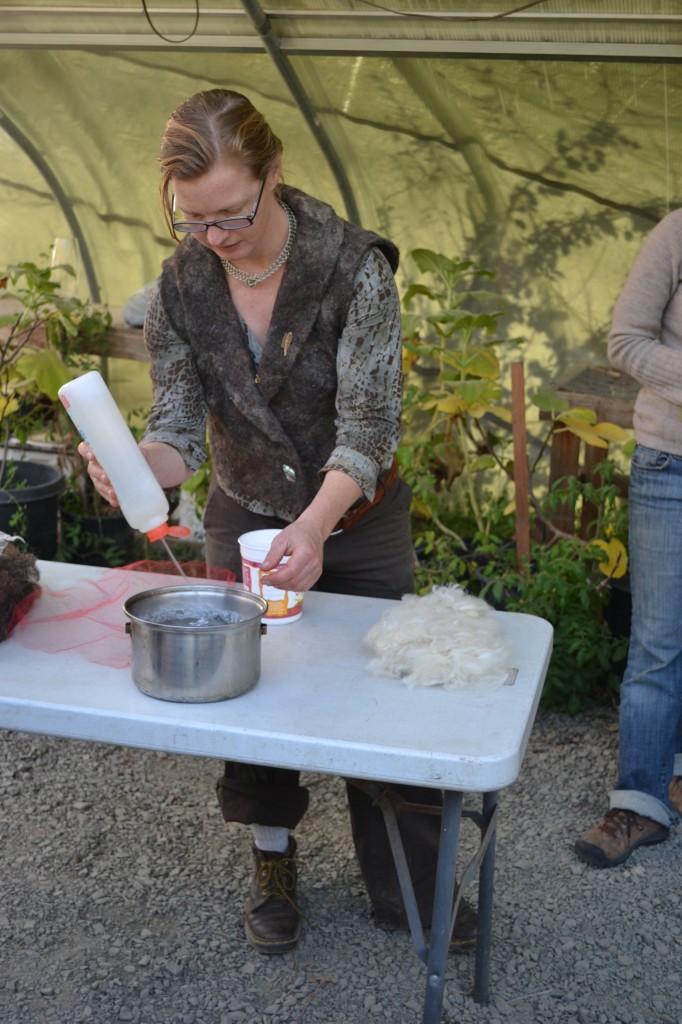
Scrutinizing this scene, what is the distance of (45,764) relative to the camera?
3426 mm

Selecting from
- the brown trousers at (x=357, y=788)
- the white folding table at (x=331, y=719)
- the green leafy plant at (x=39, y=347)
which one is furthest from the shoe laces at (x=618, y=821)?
the green leafy plant at (x=39, y=347)

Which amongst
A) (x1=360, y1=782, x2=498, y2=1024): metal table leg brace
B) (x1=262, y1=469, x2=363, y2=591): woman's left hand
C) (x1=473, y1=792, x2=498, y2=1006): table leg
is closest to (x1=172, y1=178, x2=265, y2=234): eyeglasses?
(x1=262, y1=469, x2=363, y2=591): woman's left hand

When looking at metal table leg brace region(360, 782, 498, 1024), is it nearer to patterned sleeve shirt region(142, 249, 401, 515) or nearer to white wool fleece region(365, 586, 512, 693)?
white wool fleece region(365, 586, 512, 693)

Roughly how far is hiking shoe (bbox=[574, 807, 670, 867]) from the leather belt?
1189mm

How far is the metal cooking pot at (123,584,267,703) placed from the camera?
1714 mm

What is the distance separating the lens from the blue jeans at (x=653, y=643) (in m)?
2.84

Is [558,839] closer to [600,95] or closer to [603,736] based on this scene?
[603,736]

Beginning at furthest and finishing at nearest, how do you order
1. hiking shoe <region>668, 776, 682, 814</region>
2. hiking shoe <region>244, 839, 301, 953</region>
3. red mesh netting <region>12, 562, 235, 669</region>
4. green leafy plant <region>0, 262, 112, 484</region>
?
1. green leafy plant <region>0, 262, 112, 484</region>
2. hiking shoe <region>668, 776, 682, 814</region>
3. hiking shoe <region>244, 839, 301, 953</region>
4. red mesh netting <region>12, 562, 235, 669</region>

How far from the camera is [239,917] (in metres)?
2.66

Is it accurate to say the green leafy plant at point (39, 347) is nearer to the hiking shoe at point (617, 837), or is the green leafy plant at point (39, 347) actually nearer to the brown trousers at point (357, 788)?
the brown trousers at point (357, 788)

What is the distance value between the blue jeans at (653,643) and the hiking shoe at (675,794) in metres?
0.07

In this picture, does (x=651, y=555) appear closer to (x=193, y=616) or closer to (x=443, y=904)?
(x=443, y=904)

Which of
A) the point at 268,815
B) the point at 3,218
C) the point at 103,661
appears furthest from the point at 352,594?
the point at 3,218

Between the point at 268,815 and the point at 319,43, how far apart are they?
9.31 feet
